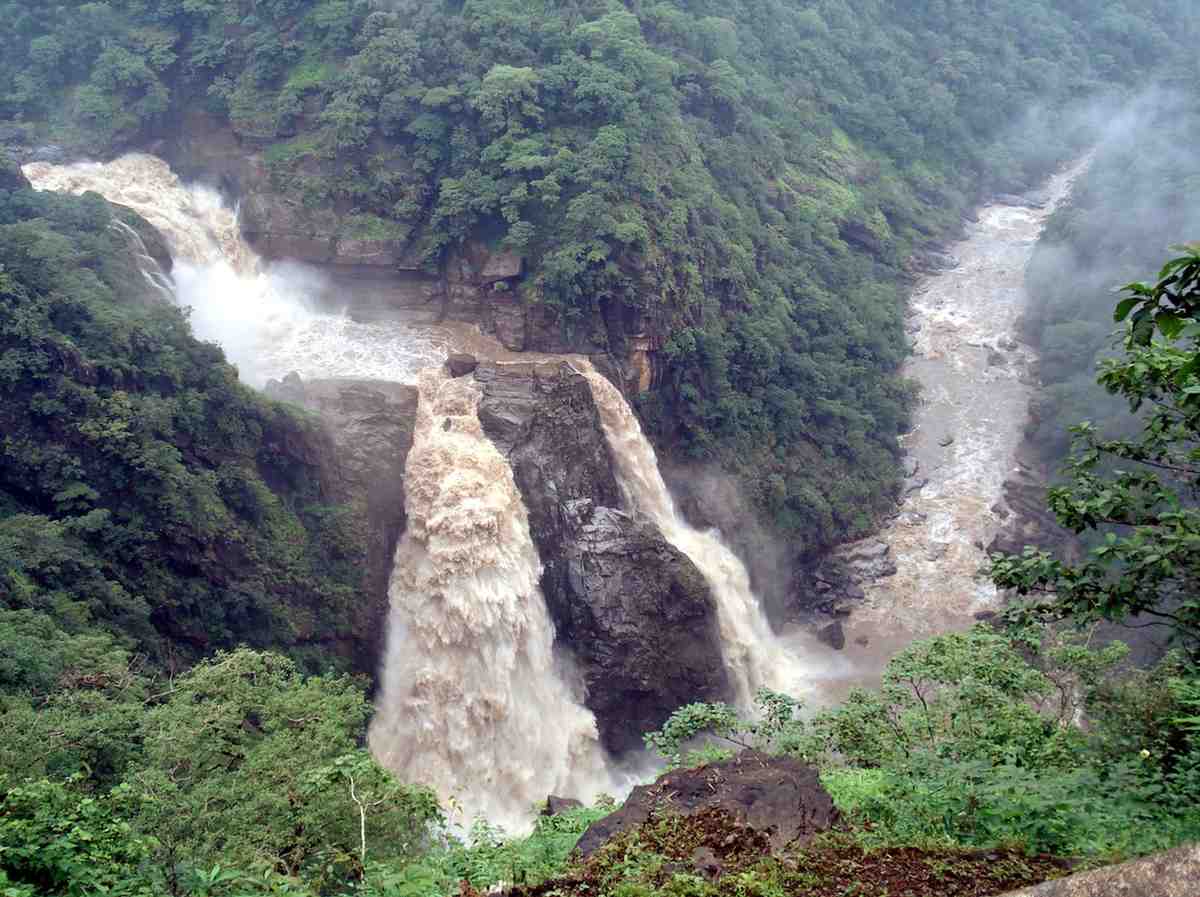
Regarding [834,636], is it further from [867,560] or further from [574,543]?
[574,543]

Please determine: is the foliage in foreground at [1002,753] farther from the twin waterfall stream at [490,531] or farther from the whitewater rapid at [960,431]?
the whitewater rapid at [960,431]

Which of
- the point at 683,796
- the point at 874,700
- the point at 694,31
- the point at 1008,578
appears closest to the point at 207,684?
the point at 683,796

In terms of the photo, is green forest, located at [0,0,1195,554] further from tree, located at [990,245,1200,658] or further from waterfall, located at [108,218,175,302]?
tree, located at [990,245,1200,658]

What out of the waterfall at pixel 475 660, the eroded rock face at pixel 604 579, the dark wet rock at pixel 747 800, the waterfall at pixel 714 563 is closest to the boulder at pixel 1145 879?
the dark wet rock at pixel 747 800

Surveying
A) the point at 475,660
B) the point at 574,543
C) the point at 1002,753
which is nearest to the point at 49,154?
the point at 574,543

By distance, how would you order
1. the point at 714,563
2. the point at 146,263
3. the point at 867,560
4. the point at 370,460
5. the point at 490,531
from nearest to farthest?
the point at 490,531 < the point at 370,460 < the point at 146,263 < the point at 714,563 < the point at 867,560

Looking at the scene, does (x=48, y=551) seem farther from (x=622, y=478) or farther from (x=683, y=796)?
(x=622, y=478)


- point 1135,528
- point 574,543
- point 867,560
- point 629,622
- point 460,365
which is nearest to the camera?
point 1135,528
